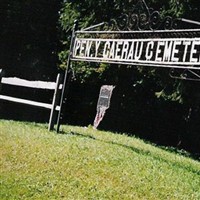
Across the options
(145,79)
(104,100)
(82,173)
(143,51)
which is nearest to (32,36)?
(145,79)

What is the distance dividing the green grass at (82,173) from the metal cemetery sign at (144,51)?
2.16 m

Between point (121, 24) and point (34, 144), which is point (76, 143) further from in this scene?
point (121, 24)

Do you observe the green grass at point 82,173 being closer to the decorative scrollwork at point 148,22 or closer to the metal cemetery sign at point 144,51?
the metal cemetery sign at point 144,51

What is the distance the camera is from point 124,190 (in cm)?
693

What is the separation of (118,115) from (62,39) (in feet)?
24.5

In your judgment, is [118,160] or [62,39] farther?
[62,39]

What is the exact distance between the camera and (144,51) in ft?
31.5

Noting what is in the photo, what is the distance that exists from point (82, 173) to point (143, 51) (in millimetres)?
3368

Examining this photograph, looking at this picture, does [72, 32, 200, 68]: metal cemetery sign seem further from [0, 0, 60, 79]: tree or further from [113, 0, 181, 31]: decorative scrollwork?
[0, 0, 60, 79]: tree

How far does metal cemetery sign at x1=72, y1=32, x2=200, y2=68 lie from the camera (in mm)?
8438

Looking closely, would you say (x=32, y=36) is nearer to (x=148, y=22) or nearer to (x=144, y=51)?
(x=148, y=22)

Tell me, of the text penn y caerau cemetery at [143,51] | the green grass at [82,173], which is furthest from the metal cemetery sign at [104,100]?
the green grass at [82,173]

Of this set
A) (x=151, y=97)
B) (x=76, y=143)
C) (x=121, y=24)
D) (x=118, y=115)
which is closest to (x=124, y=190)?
(x=76, y=143)

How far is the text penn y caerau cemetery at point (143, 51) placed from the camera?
8430mm
